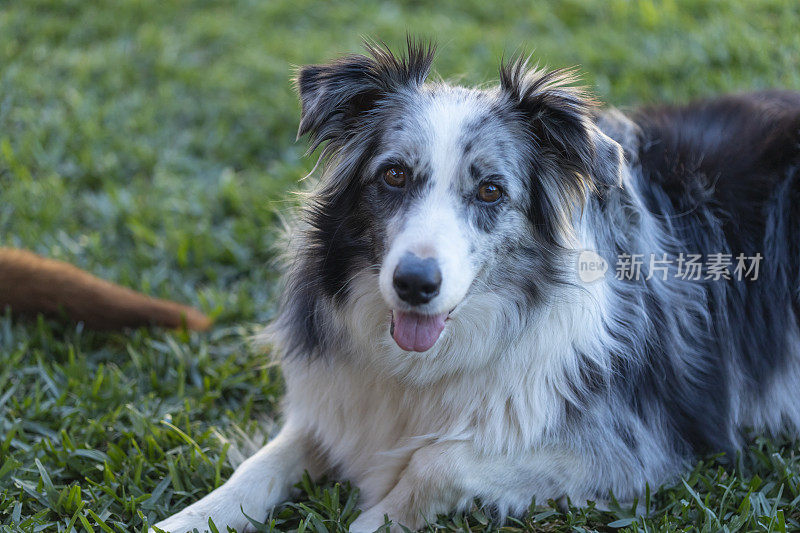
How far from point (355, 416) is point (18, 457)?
1508mm

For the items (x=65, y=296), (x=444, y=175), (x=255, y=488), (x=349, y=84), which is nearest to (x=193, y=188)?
(x=65, y=296)

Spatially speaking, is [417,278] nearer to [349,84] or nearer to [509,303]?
[509,303]

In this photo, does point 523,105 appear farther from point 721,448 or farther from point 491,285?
point 721,448

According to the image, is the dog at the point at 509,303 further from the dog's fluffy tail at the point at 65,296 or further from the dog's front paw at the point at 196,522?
the dog's fluffy tail at the point at 65,296

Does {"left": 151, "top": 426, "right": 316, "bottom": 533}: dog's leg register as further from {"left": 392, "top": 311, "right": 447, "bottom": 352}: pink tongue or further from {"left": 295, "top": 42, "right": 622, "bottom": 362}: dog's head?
{"left": 392, "top": 311, "right": 447, "bottom": 352}: pink tongue

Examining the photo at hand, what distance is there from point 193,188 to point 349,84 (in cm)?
293

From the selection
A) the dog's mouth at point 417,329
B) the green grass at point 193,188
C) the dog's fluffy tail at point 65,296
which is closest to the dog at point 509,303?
the dog's mouth at point 417,329

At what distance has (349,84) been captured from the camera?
10.1 feet

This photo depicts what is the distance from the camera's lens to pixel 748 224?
346 centimetres

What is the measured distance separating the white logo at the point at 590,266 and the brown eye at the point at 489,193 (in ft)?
1.43

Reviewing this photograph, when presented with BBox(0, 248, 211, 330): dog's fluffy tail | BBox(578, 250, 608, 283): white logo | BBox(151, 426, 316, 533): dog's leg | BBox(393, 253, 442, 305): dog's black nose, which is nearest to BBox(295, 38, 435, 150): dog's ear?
BBox(393, 253, 442, 305): dog's black nose

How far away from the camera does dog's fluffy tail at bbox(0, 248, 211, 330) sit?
4262 mm

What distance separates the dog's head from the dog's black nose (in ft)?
0.10

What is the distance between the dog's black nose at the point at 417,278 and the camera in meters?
2.57
